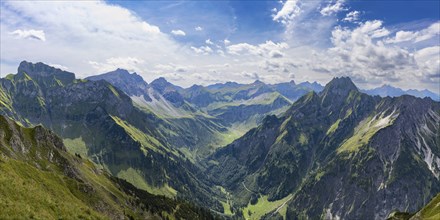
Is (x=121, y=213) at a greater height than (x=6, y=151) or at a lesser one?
lesser

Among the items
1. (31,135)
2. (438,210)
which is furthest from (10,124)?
(438,210)

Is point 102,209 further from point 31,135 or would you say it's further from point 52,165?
point 31,135

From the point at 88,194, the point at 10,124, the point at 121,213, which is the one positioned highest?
the point at 10,124

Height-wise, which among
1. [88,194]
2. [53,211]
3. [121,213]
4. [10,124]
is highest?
[10,124]

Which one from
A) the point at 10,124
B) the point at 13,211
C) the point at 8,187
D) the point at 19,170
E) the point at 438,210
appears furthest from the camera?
the point at 10,124

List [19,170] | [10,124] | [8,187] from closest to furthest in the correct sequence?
1. [8,187]
2. [19,170]
3. [10,124]

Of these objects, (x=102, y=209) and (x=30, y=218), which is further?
(x=102, y=209)

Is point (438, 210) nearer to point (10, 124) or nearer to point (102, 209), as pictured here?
point (102, 209)

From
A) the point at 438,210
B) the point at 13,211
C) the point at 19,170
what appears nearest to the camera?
the point at 13,211

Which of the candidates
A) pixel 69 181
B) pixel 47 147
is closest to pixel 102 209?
pixel 69 181
